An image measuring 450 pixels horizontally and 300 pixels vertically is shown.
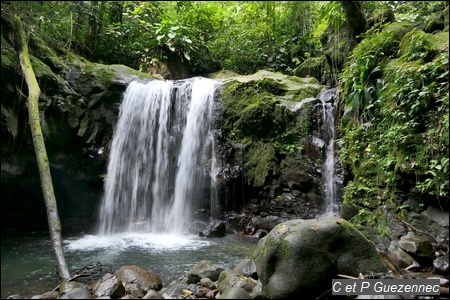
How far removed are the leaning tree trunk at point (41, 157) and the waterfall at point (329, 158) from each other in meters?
5.57

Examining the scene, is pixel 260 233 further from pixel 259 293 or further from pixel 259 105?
pixel 259 293

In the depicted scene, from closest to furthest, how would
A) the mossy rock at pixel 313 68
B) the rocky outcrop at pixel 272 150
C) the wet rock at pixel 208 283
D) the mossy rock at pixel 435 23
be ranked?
the wet rock at pixel 208 283 → the mossy rock at pixel 435 23 → the rocky outcrop at pixel 272 150 → the mossy rock at pixel 313 68

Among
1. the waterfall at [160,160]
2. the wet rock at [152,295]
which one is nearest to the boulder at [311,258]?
the wet rock at [152,295]

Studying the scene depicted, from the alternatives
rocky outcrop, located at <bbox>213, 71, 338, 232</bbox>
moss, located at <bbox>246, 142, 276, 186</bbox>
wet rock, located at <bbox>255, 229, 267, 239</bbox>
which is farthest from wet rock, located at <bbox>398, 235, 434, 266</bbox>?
moss, located at <bbox>246, 142, 276, 186</bbox>

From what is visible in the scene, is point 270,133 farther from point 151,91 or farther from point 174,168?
point 151,91

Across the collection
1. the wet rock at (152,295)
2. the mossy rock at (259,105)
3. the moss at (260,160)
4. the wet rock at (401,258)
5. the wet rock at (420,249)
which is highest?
the mossy rock at (259,105)

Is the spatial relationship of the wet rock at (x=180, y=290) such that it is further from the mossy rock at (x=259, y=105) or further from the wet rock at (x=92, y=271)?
the mossy rock at (x=259, y=105)

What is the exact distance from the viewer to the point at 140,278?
422 centimetres

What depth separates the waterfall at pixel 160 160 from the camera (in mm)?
8354

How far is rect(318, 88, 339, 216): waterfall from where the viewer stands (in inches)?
293

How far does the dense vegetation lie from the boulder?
148cm

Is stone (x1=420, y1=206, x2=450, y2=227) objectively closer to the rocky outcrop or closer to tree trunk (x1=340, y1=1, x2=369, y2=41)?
the rocky outcrop

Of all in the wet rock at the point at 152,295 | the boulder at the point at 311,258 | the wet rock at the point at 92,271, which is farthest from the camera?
the wet rock at the point at 92,271

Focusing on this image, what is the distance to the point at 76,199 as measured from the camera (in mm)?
8719
